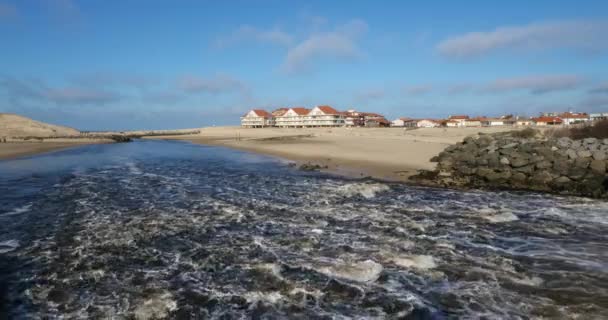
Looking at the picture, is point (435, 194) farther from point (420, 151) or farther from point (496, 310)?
point (420, 151)

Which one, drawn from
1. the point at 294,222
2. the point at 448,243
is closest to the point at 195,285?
the point at 294,222

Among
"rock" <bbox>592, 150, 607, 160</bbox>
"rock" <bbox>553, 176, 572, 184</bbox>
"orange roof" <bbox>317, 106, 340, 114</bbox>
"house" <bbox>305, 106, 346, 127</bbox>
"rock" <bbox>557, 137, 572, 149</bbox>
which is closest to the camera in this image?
"rock" <bbox>553, 176, 572, 184</bbox>

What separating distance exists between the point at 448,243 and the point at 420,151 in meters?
22.7

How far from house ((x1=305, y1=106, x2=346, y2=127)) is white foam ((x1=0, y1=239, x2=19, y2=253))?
10898 cm

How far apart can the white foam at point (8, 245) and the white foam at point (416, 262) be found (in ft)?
28.6

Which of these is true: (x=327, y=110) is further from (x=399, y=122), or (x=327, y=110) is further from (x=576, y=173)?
(x=576, y=173)

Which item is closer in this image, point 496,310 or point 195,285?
point 496,310

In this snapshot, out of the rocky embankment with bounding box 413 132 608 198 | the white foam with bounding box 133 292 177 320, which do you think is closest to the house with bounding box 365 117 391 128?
the rocky embankment with bounding box 413 132 608 198

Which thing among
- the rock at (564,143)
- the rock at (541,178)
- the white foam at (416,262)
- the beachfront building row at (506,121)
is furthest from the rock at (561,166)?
the beachfront building row at (506,121)

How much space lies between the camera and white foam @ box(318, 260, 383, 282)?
286 inches

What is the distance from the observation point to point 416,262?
806cm

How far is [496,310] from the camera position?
19.6 ft

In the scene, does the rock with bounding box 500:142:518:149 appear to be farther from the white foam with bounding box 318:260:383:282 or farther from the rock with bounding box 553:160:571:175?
the white foam with bounding box 318:260:383:282

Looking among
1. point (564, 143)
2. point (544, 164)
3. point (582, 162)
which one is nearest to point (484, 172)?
point (544, 164)
